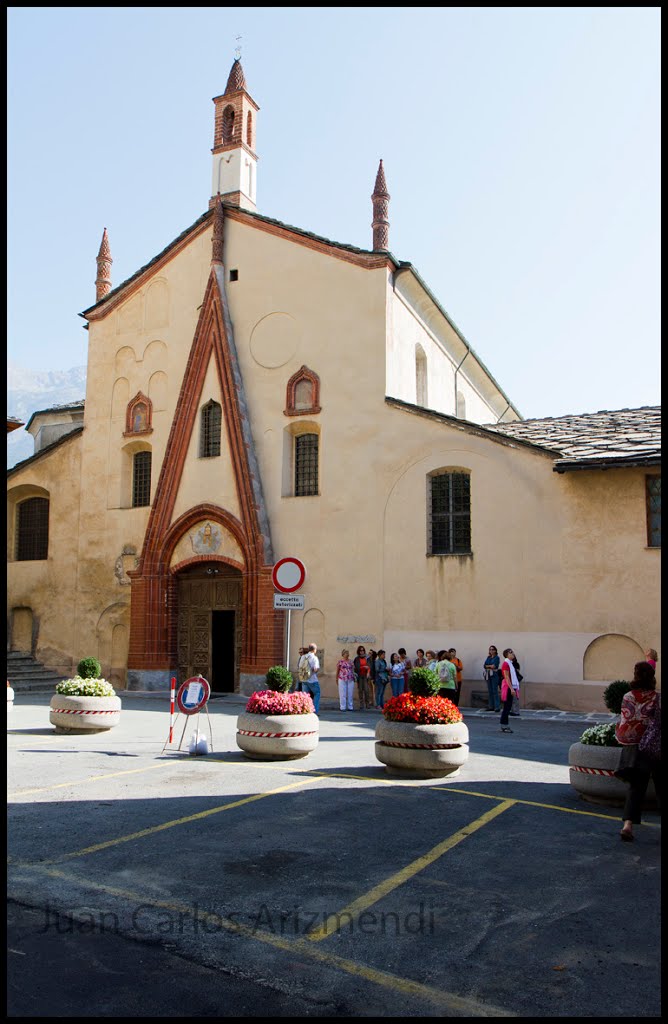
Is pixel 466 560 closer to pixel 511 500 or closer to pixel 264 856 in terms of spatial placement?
pixel 511 500

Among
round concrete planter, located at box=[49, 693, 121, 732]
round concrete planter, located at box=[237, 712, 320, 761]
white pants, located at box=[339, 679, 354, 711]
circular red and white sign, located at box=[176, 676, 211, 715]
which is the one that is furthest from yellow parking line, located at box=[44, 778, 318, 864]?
white pants, located at box=[339, 679, 354, 711]

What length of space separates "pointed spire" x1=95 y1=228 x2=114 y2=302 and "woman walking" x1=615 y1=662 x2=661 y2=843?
1095 inches

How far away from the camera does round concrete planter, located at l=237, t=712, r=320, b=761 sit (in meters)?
12.2

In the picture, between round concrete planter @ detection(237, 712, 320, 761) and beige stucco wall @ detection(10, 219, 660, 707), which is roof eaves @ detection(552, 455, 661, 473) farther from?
round concrete planter @ detection(237, 712, 320, 761)

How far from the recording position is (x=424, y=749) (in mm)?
10906

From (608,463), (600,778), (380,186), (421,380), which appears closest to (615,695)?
(600,778)

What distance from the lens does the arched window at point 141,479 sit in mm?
28969

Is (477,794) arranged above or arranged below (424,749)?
below

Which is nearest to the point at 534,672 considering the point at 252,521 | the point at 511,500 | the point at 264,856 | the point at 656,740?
the point at 511,500

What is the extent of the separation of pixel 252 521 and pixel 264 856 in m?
18.5

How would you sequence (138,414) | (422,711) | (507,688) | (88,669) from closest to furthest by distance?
(422,711) → (88,669) → (507,688) → (138,414)

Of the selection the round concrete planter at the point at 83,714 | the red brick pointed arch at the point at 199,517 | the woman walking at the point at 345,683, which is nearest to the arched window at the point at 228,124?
the red brick pointed arch at the point at 199,517

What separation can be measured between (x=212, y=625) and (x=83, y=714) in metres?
11.5

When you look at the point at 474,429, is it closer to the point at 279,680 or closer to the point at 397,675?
the point at 397,675
